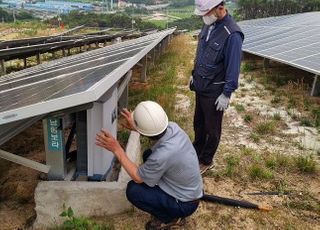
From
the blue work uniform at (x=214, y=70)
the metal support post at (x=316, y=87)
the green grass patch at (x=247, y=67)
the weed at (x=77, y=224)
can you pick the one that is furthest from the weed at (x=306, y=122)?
the green grass patch at (x=247, y=67)

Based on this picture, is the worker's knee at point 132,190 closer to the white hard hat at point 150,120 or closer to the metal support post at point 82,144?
the white hard hat at point 150,120

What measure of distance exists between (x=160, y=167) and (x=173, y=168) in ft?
0.44

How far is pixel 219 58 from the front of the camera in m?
4.10

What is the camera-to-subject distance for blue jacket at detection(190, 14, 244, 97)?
3957mm

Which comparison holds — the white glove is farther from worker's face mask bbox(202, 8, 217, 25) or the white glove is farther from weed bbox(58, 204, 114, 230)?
weed bbox(58, 204, 114, 230)

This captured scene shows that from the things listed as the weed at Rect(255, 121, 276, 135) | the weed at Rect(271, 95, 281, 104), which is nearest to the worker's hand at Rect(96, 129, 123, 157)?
the weed at Rect(255, 121, 276, 135)

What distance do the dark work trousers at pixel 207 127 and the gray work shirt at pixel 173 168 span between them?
1.19 meters

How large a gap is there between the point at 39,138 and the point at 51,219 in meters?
2.45

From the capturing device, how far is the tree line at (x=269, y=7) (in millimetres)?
63844

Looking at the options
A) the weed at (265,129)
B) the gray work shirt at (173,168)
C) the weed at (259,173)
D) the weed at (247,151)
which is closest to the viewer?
the gray work shirt at (173,168)

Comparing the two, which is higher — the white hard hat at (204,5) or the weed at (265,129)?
the white hard hat at (204,5)

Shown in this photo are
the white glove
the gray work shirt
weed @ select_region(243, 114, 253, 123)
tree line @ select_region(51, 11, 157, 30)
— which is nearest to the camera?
the gray work shirt

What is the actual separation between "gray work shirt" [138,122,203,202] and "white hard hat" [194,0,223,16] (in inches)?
57.6

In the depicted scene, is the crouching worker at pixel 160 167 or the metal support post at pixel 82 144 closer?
the crouching worker at pixel 160 167
